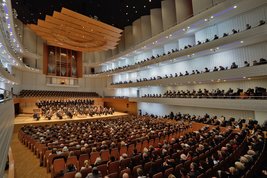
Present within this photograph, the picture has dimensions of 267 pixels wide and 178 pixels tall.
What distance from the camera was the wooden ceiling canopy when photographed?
1385 cm

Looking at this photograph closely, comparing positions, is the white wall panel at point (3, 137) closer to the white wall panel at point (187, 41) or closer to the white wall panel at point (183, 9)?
the white wall panel at point (187, 41)

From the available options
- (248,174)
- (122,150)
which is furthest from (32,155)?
(248,174)

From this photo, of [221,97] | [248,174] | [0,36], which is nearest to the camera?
[248,174]

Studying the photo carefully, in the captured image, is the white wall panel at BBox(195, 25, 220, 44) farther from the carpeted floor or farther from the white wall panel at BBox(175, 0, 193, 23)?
the carpeted floor

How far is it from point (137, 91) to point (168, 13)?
10.1m

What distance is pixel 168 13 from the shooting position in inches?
695

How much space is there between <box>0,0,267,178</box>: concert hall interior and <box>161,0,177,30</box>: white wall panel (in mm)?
107

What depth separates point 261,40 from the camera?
400 inches

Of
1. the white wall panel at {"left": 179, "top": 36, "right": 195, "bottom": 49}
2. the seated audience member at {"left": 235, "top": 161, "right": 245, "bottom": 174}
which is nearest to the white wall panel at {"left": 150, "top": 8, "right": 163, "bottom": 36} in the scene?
the white wall panel at {"left": 179, "top": 36, "right": 195, "bottom": 49}

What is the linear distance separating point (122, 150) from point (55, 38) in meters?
15.8

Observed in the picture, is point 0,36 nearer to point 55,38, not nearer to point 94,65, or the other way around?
point 55,38

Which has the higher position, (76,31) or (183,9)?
(183,9)

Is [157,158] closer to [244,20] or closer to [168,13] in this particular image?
[244,20]

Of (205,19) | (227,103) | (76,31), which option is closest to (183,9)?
(205,19)
